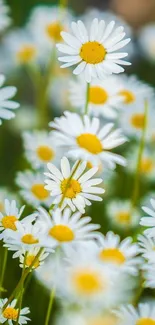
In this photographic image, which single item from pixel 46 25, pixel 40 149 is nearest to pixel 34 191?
pixel 40 149

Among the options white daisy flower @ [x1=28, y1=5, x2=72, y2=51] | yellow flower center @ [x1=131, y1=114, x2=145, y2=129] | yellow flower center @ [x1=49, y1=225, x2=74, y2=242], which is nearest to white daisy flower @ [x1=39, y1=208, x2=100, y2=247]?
yellow flower center @ [x1=49, y1=225, x2=74, y2=242]

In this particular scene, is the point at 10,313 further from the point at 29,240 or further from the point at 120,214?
the point at 120,214

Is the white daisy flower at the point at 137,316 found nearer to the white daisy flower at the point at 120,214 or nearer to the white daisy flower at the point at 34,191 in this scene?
the white daisy flower at the point at 34,191

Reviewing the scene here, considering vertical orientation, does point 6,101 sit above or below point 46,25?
below

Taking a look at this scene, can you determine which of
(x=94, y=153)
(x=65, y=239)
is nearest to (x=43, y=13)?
(x=94, y=153)

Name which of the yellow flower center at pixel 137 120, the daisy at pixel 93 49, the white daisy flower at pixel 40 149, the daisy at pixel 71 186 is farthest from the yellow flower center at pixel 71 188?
the yellow flower center at pixel 137 120

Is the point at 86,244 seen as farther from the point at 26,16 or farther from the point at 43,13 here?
the point at 26,16
